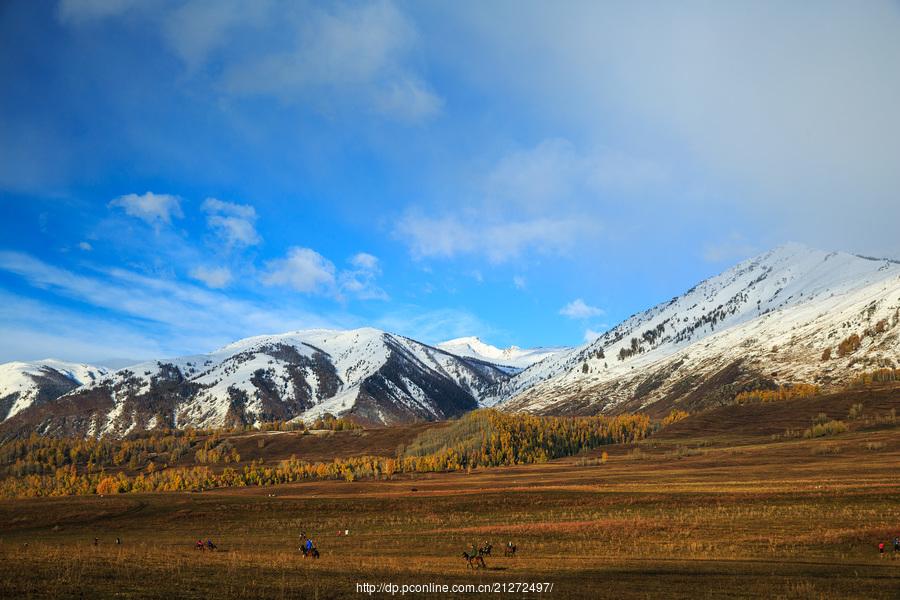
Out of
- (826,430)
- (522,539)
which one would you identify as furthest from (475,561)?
(826,430)

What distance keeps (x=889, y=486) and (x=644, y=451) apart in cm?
13359

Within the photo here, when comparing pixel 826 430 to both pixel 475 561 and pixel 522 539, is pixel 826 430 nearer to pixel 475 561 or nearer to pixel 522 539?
pixel 522 539

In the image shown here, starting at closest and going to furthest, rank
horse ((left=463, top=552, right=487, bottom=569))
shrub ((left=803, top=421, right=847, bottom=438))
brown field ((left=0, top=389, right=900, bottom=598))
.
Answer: brown field ((left=0, top=389, right=900, bottom=598)) < horse ((left=463, top=552, right=487, bottom=569)) < shrub ((left=803, top=421, right=847, bottom=438))

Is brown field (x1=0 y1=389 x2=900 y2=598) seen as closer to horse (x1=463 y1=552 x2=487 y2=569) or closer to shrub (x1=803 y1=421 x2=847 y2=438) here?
horse (x1=463 y1=552 x2=487 y2=569)

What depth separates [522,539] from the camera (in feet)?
185

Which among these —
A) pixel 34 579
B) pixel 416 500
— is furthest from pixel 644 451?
pixel 34 579

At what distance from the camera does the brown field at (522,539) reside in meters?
31.9

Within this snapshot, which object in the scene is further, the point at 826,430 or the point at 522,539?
the point at 826,430

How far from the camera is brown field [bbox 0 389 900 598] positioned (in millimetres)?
31922

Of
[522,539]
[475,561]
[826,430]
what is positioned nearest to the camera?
[475,561]

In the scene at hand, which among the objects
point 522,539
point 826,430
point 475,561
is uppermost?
point 475,561

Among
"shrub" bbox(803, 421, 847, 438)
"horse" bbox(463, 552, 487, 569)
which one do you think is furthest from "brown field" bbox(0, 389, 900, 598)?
"shrub" bbox(803, 421, 847, 438)

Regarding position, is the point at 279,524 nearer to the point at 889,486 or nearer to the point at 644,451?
the point at 889,486

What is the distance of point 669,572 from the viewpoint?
120 feet
